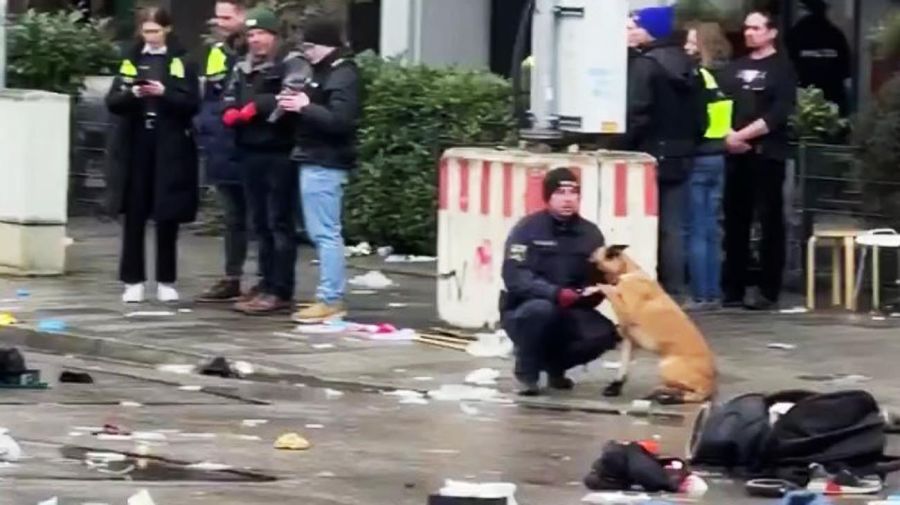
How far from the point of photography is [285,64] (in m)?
15.3

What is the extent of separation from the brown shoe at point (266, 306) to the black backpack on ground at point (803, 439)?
5622mm

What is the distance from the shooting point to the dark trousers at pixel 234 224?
16219 millimetres

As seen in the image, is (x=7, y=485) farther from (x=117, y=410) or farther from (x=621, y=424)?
(x=621, y=424)

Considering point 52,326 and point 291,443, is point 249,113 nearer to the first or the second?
point 52,326

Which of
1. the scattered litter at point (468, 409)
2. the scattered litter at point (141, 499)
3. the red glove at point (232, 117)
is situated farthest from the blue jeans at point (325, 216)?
the scattered litter at point (141, 499)

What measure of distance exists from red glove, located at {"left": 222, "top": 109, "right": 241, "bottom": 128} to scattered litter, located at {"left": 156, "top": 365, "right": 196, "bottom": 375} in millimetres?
2027

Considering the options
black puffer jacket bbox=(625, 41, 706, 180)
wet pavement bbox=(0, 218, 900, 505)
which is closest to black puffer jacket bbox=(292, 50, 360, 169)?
wet pavement bbox=(0, 218, 900, 505)

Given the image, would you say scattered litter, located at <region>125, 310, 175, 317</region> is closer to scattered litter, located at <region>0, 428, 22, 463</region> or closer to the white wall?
scattered litter, located at <region>0, 428, 22, 463</region>

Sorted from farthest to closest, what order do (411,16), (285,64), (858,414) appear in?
(411,16) → (285,64) → (858,414)

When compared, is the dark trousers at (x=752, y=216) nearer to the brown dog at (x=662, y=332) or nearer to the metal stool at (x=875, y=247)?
the metal stool at (x=875, y=247)

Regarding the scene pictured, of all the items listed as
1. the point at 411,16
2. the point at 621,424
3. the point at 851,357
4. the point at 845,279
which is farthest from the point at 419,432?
the point at 411,16

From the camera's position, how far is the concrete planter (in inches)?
699

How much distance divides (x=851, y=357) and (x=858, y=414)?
376cm

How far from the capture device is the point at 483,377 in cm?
1322
